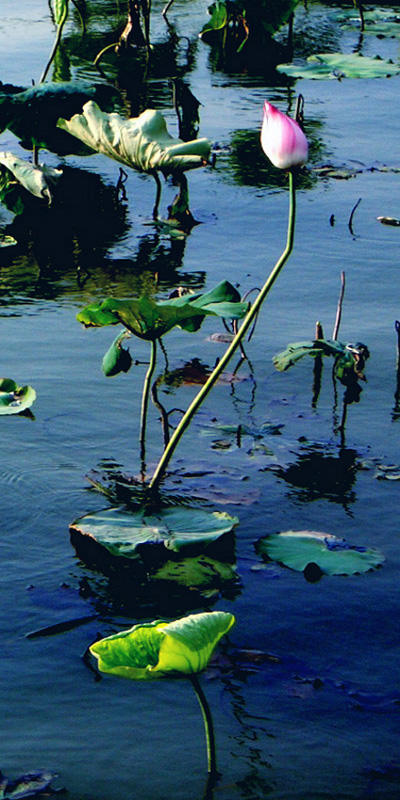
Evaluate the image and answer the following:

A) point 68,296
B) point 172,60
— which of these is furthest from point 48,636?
point 172,60

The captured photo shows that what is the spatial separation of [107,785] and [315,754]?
0.40 metres

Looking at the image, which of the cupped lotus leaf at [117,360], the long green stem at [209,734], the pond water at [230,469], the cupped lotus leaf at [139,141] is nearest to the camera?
the long green stem at [209,734]

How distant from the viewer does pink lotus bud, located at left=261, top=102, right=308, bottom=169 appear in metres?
2.43

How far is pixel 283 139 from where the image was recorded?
8.00 feet

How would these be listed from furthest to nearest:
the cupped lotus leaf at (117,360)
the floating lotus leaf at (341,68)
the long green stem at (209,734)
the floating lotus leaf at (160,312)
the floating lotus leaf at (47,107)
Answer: the floating lotus leaf at (341,68) → the floating lotus leaf at (47,107) → the cupped lotus leaf at (117,360) → the floating lotus leaf at (160,312) → the long green stem at (209,734)

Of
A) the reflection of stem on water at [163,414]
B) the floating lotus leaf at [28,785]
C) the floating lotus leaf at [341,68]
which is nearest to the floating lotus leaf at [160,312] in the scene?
the reflection of stem on water at [163,414]

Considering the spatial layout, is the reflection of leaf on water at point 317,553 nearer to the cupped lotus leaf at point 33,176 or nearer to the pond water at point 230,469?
the pond water at point 230,469

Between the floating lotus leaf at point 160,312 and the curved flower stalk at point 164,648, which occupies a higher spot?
the floating lotus leaf at point 160,312

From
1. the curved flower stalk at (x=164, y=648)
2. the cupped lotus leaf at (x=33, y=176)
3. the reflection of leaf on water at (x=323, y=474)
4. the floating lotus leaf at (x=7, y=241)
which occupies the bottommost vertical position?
the reflection of leaf on water at (x=323, y=474)

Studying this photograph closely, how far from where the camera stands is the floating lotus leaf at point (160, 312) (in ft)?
8.93

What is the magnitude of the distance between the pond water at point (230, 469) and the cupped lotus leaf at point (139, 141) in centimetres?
39

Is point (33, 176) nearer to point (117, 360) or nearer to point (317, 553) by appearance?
point (117, 360)

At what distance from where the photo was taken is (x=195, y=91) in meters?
7.28

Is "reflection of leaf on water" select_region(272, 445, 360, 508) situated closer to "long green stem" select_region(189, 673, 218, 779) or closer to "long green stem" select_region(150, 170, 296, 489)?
"long green stem" select_region(150, 170, 296, 489)
